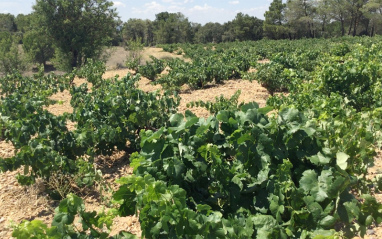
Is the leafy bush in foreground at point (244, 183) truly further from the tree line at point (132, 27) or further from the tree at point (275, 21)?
the tree at point (275, 21)

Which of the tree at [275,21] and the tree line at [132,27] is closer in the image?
the tree line at [132,27]

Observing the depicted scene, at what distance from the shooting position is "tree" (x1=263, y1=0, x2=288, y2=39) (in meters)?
52.8

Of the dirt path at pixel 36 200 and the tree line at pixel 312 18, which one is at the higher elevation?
the tree line at pixel 312 18

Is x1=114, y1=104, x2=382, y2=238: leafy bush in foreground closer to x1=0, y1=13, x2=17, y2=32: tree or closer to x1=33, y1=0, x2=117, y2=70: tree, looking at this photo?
x1=33, y1=0, x2=117, y2=70: tree

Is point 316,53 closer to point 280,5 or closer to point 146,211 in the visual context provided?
point 146,211

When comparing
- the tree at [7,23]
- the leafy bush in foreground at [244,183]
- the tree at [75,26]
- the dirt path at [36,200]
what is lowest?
the dirt path at [36,200]

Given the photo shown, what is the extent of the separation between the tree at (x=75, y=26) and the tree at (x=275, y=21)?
35.2 m

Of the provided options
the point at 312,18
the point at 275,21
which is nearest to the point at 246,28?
the point at 275,21

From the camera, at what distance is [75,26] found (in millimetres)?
22594

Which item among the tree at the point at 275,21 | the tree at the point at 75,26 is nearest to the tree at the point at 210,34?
the tree at the point at 275,21

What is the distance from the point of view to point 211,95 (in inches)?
384

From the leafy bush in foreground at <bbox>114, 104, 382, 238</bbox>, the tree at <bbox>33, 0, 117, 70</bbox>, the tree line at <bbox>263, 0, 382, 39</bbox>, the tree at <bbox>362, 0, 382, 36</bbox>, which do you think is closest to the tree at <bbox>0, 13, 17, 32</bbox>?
the tree at <bbox>33, 0, 117, 70</bbox>

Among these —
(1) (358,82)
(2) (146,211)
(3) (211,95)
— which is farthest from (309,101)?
(3) (211,95)

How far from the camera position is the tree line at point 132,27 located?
22.4 meters
